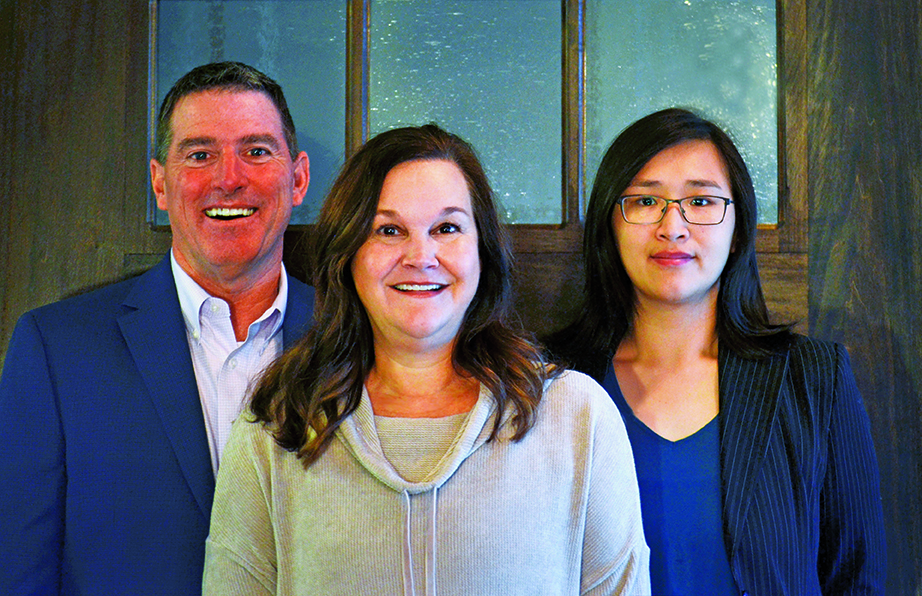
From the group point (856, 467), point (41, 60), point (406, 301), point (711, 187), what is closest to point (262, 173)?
point (406, 301)

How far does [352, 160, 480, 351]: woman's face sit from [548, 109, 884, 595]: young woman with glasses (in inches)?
17.8

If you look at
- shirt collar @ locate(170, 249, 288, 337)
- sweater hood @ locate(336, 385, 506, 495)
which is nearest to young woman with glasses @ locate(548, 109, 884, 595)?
sweater hood @ locate(336, 385, 506, 495)

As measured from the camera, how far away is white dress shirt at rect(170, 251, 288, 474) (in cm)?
168

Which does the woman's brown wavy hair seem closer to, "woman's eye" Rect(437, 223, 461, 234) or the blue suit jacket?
"woman's eye" Rect(437, 223, 461, 234)

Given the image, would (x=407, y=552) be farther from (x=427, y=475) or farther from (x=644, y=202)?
(x=644, y=202)

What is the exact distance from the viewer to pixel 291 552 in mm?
1337

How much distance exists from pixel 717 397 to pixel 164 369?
46.0 inches

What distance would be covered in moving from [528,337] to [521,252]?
40 cm

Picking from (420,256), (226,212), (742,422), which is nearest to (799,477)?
(742,422)

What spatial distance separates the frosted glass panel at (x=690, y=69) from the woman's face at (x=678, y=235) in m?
0.38

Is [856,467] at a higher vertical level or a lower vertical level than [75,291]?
lower

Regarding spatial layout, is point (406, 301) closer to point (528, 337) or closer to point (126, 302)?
point (528, 337)

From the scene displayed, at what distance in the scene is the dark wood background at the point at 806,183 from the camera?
1943 mm

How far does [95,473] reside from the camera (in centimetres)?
157
